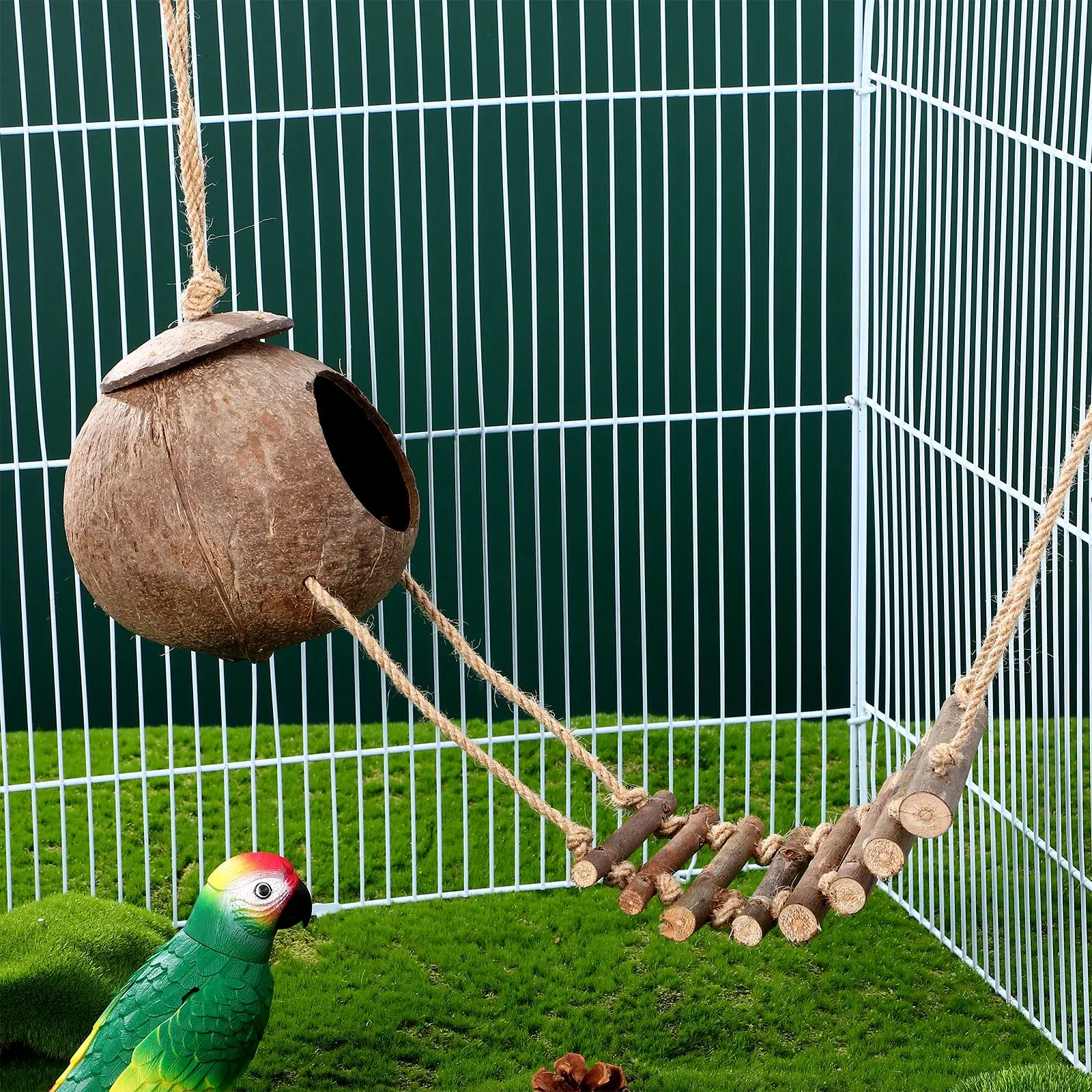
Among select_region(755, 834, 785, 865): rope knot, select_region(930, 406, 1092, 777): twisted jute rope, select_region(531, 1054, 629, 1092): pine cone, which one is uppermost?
select_region(930, 406, 1092, 777): twisted jute rope

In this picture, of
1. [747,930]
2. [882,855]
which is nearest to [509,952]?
[747,930]

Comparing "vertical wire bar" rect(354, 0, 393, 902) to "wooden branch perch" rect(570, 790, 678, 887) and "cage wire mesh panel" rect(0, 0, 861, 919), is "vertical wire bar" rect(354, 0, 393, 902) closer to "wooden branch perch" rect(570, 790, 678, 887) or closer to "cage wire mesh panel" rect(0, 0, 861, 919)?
"cage wire mesh panel" rect(0, 0, 861, 919)

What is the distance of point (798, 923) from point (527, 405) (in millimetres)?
2492

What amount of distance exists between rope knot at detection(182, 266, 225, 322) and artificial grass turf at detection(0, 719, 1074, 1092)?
3.46ft

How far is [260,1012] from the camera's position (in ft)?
7.68

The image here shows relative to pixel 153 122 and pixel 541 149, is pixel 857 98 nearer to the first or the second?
pixel 541 149

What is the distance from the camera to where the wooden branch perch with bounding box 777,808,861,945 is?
1992 millimetres

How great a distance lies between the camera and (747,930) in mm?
2012

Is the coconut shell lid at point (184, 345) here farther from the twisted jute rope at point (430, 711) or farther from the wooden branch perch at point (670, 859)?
the wooden branch perch at point (670, 859)

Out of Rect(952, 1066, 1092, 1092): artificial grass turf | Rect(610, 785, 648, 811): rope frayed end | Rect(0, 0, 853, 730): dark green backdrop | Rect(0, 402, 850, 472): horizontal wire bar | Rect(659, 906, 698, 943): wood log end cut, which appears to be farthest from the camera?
Rect(0, 0, 853, 730): dark green backdrop

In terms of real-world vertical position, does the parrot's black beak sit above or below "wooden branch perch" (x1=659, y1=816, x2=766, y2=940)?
below

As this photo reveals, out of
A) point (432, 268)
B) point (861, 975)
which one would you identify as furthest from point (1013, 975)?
point (432, 268)

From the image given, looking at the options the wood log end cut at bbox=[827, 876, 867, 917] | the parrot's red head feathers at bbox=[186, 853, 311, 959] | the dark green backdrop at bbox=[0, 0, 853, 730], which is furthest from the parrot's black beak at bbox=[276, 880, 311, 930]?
the dark green backdrop at bbox=[0, 0, 853, 730]

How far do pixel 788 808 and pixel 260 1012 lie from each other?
5.57 feet
